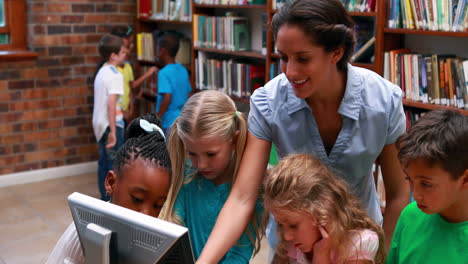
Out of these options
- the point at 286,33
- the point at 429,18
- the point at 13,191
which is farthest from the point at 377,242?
the point at 13,191

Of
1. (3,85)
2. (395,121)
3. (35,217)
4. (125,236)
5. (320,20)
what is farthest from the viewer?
(3,85)

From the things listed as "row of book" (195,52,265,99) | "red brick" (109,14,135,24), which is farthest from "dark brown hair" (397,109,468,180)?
"red brick" (109,14,135,24)

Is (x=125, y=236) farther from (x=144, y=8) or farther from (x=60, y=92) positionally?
(x=144, y=8)

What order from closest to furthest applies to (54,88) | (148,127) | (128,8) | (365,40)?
(148,127) < (365,40) < (54,88) < (128,8)

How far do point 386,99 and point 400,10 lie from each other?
180 cm

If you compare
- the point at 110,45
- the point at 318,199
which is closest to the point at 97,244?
the point at 318,199

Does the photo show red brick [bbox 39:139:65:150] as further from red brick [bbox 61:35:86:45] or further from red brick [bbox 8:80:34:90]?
red brick [bbox 61:35:86:45]

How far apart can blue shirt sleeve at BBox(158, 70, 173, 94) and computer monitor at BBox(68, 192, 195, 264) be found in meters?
3.09

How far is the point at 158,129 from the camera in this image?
180 centimetres

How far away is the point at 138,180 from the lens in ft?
5.10

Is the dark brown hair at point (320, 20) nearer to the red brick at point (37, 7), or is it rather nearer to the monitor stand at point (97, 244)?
the monitor stand at point (97, 244)

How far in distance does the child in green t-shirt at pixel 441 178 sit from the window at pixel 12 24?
4.27m

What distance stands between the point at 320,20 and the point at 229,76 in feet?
10.1

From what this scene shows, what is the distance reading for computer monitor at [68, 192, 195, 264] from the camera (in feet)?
3.38
